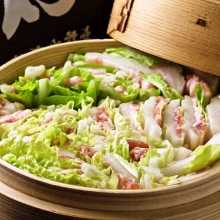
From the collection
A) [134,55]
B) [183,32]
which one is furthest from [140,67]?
[183,32]

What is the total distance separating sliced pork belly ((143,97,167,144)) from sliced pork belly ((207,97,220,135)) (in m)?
0.18

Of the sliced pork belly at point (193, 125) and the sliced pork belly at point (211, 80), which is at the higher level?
the sliced pork belly at point (211, 80)

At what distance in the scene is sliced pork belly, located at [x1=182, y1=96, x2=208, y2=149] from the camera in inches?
93.4

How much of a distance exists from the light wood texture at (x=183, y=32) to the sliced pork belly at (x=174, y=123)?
0.20 metres

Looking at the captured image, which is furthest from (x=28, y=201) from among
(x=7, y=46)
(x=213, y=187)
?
(x=7, y=46)

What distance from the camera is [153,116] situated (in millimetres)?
2453

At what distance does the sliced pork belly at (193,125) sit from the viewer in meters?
2.37

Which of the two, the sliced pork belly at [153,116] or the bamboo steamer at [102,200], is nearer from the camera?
the bamboo steamer at [102,200]

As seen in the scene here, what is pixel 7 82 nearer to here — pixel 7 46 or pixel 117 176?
pixel 7 46

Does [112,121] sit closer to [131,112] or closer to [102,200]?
[131,112]

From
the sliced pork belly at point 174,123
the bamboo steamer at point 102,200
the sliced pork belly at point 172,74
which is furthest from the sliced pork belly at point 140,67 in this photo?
the bamboo steamer at point 102,200

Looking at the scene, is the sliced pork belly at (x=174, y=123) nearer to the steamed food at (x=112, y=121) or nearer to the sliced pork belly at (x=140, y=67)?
the steamed food at (x=112, y=121)

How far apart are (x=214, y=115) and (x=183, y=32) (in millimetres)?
382

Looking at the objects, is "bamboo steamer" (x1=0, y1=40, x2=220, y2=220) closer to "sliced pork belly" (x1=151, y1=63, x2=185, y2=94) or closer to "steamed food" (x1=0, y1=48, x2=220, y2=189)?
"steamed food" (x1=0, y1=48, x2=220, y2=189)
